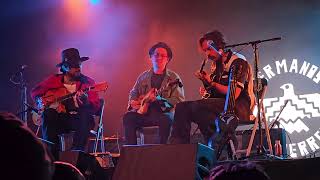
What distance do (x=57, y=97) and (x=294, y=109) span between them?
3.04m

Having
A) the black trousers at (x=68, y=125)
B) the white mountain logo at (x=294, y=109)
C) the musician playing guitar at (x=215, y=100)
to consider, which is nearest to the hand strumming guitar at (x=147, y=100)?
the black trousers at (x=68, y=125)

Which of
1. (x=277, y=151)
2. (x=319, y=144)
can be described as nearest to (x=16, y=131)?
(x=277, y=151)

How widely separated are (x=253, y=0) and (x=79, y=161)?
4.36 metres

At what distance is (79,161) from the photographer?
381cm

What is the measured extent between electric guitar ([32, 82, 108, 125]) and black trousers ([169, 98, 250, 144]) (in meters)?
1.27

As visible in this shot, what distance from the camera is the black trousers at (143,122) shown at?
18.5 ft

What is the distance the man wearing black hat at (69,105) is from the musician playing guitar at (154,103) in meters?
0.46

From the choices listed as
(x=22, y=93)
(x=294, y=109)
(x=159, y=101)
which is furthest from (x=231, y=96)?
(x=22, y=93)

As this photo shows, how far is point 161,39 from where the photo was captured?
7727 millimetres

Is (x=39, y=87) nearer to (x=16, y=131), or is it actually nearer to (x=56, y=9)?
(x=56, y=9)

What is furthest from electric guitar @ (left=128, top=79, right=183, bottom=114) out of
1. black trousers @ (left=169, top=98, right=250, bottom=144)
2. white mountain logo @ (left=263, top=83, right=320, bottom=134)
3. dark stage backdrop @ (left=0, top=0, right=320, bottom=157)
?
white mountain logo @ (left=263, top=83, right=320, bottom=134)

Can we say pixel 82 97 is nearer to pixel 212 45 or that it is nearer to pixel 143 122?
pixel 143 122

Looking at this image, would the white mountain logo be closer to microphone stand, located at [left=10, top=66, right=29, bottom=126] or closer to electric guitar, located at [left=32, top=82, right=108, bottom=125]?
electric guitar, located at [left=32, top=82, right=108, bottom=125]

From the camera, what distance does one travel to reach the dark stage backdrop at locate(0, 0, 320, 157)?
21.8 feet
